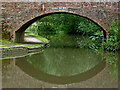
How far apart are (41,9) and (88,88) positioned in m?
6.82

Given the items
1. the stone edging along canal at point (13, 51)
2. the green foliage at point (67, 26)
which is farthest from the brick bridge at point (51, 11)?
the green foliage at point (67, 26)

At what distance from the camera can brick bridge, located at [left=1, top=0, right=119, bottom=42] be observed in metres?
10.5

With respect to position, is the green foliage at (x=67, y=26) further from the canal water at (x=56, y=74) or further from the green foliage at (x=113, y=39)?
the canal water at (x=56, y=74)

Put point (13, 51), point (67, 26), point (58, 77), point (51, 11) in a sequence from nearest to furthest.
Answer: point (58, 77) → point (13, 51) → point (51, 11) → point (67, 26)

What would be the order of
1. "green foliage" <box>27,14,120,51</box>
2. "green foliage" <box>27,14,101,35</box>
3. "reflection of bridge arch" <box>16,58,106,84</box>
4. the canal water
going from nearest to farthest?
the canal water, "reflection of bridge arch" <box>16,58,106,84</box>, "green foliage" <box>27,14,120,51</box>, "green foliage" <box>27,14,101,35</box>

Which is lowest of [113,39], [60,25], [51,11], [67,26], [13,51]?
[60,25]

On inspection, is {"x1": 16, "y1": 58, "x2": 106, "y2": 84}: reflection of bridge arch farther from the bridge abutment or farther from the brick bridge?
the bridge abutment

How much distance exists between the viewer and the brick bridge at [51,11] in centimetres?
1055

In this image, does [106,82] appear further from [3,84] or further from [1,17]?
[1,17]

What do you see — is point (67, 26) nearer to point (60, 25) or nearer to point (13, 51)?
point (60, 25)

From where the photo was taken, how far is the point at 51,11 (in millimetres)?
10672

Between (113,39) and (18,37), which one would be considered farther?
(18,37)

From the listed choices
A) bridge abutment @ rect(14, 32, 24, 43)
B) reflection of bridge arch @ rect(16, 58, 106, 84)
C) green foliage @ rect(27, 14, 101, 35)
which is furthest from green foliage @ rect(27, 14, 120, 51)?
reflection of bridge arch @ rect(16, 58, 106, 84)

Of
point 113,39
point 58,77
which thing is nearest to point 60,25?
point 113,39
